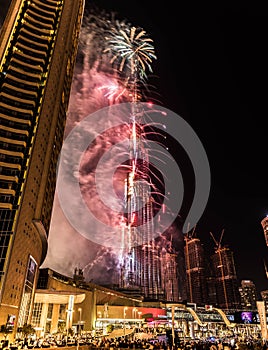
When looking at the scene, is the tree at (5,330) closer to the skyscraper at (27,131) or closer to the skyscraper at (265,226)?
the skyscraper at (27,131)

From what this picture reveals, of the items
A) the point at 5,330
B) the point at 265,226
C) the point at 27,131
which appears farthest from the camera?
the point at 265,226

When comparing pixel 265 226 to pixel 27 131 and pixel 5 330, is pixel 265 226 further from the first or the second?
pixel 5 330

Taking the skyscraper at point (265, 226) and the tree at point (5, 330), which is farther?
the skyscraper at point (265, 226)

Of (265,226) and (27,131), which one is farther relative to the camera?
(265,226)

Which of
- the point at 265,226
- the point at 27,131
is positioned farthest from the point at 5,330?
the point at 265,226

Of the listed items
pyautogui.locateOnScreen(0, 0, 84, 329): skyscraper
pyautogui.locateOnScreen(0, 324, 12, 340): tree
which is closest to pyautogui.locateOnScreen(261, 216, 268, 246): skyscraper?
pyautogui.locateOnScreen(0, 0, 84, 329): skyscraper

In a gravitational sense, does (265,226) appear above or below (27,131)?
above

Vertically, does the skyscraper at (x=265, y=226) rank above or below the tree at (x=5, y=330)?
above

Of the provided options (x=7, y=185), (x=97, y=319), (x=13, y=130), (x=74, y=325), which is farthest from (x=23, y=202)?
(x=97, y=319)

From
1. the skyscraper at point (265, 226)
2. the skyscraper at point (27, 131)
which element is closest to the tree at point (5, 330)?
the skyscraper at point (27, 131)

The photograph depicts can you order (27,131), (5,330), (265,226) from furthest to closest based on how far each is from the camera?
(265,226) → (27,131) → (5,330)
